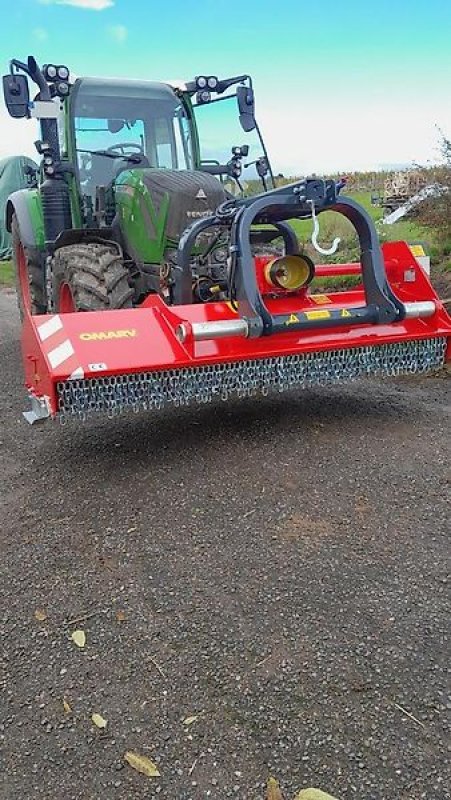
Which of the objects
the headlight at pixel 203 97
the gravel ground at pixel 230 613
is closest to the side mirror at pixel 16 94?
the headlight at pixel 203 97

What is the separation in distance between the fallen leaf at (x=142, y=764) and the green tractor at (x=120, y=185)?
3.07 m

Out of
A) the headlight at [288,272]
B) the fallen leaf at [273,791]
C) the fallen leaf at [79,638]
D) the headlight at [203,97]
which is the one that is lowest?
the fallen leaf at [79,638]

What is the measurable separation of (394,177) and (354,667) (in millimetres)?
25250

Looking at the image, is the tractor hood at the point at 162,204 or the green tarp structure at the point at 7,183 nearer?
the tractor hood at the point at 162,204

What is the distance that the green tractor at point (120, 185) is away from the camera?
492cm

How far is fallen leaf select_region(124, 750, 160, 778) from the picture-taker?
1.92m

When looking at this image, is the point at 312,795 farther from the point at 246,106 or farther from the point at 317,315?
the point at 246,106

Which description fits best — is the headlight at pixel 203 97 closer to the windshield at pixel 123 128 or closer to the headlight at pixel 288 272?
the windshield at pixel 123 128

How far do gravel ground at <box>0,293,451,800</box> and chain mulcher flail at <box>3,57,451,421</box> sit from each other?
1.53 feet

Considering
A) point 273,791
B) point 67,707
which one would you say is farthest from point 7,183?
point 273,791

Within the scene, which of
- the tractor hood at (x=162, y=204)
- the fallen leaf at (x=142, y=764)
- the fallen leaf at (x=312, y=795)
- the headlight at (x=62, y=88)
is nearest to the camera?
the fallen leaf at (x=312, y=795)

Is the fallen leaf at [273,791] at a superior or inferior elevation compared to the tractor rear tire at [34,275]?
inferior

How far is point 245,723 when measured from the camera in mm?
2057

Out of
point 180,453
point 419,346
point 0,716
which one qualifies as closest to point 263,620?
point 0,716
